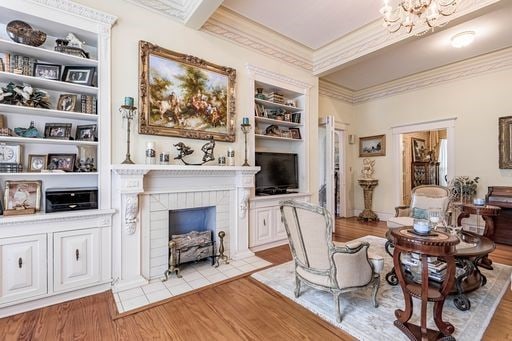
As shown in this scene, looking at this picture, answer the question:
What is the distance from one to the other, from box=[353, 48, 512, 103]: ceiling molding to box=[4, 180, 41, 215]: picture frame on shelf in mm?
6610

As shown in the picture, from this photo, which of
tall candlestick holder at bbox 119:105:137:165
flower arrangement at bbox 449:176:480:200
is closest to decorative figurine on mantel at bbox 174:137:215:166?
tall candlestick holder at bbox 119:105:137:165

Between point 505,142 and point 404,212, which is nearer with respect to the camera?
point 404,212

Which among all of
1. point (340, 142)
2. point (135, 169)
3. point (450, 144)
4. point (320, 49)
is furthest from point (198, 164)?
point (450, 144)

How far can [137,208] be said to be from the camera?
261 centimetres

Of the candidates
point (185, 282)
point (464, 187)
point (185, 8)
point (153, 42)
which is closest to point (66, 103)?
point (153, 42)

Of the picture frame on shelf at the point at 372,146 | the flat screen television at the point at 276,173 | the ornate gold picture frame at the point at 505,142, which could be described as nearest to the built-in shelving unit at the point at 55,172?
the flat screen television at the point at 276,173

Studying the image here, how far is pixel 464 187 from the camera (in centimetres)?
449

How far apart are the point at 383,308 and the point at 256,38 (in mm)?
3791

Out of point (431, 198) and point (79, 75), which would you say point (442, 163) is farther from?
point (79, 75)

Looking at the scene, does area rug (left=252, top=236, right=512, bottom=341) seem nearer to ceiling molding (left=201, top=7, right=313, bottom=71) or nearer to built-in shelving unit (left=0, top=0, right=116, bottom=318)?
built-in shelving unit (left=0, top=0, right=116, bottom=318)

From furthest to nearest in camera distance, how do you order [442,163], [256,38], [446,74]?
[442,163], [446,74], [256,38]

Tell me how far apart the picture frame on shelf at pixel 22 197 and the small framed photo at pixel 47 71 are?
1.04 m

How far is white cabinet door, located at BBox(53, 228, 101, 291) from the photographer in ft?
7.50

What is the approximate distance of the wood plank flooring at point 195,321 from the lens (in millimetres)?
1860
